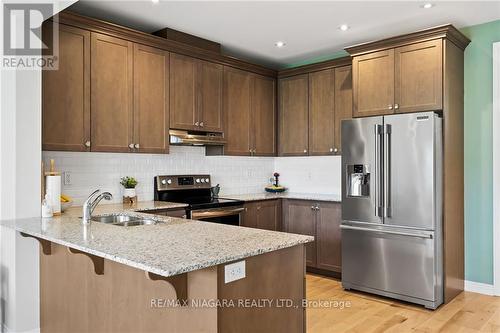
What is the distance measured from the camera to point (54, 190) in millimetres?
2941

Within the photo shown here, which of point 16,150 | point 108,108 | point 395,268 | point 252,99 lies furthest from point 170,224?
point 252,99

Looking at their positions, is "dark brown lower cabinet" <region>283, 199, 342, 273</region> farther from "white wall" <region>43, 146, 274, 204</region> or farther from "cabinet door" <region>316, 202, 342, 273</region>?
"white wall" <region>43, 146, 274, 204</region>

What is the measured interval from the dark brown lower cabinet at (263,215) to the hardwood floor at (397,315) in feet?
3.40

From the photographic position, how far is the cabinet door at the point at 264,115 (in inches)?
200

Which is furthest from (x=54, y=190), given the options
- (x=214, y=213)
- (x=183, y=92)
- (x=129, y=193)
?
(x=183, y=92)

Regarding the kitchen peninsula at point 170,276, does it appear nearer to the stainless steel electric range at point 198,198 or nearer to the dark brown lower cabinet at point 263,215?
the stainless steel electric range at point 198,198

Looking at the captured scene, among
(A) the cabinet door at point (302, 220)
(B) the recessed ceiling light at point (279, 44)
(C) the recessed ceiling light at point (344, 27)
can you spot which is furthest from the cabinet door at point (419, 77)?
(A) the cabinet door at point (302, 220)

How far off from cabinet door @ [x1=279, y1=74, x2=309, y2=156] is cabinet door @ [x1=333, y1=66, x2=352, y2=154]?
0.43 m

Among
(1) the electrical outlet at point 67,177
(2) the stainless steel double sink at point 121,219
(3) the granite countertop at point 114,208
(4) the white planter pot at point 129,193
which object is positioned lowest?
(2) the stainless steel double sink at point 121,219

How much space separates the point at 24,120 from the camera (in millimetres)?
2801

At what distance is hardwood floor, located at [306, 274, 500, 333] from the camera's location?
123 inches

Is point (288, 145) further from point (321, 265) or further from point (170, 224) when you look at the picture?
point (170, 224)

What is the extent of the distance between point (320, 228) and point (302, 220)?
0.27 meters

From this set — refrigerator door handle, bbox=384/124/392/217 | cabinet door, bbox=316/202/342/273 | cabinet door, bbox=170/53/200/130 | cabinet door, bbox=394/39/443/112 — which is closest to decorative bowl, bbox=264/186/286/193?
cabinet door, bbox=316/202/342/273
